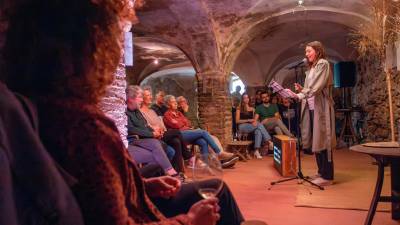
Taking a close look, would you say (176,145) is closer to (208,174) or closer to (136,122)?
(136,122)

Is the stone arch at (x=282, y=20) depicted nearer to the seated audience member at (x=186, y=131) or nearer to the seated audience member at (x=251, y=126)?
the seated audience member at (x=251, y=126)

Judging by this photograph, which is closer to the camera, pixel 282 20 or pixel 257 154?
pixel 257 154

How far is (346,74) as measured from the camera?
10188 mm

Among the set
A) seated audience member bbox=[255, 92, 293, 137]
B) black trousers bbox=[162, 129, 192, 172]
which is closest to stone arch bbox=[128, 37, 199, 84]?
seated audience member bbox=[255, 92, 293, 137]

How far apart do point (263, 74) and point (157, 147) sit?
28.7 feet

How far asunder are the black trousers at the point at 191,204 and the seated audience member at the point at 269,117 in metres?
Result: 6.51

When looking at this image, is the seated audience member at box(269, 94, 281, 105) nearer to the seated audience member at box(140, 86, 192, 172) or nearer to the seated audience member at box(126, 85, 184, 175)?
the seated audience member at box(140, 86, 192, 172)

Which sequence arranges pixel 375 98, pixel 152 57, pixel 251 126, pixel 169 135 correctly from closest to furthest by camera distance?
1. pixel 169 135
2. pixel 251 126
3. pixel 375 98
4. pixel 152 57

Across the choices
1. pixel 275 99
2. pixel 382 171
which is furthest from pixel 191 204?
pixel 275 99

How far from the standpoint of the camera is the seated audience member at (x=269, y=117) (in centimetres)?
801

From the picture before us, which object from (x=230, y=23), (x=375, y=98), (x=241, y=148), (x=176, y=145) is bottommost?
(x=241, y=148)

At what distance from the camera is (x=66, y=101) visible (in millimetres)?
917

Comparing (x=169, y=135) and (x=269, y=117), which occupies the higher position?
(x=269, y=117)

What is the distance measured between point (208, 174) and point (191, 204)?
33 cm
